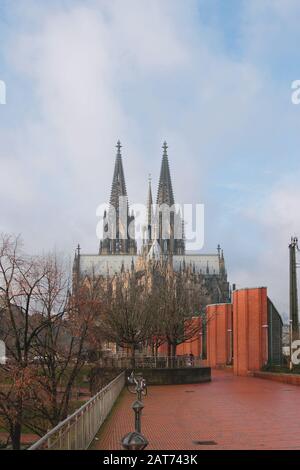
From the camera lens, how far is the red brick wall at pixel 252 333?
39.9 meters

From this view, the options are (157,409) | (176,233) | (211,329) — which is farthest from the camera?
(176,233)

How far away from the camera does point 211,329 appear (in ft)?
173

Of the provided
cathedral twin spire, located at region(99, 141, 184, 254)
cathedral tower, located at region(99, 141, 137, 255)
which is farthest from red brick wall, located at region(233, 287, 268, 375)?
cathedral tower, located at region(99, 141, 137, 255)

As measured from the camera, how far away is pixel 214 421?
15219 millimetres

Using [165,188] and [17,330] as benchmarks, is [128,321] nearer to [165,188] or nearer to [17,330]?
[17,330]

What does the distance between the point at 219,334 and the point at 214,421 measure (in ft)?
118

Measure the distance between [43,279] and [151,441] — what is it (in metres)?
11.0

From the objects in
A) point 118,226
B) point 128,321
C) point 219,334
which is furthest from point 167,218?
point 128,321

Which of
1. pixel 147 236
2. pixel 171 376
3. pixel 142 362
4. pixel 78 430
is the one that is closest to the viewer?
pixel 78 430

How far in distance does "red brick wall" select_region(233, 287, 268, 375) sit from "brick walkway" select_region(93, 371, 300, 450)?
15083mm

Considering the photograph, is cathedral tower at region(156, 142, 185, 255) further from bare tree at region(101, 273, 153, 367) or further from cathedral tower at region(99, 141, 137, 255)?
bare tree at region(101, 273, 153, 367)

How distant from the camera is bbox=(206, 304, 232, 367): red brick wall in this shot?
50.0 meters

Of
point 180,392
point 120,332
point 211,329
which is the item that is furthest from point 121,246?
point 180,392
